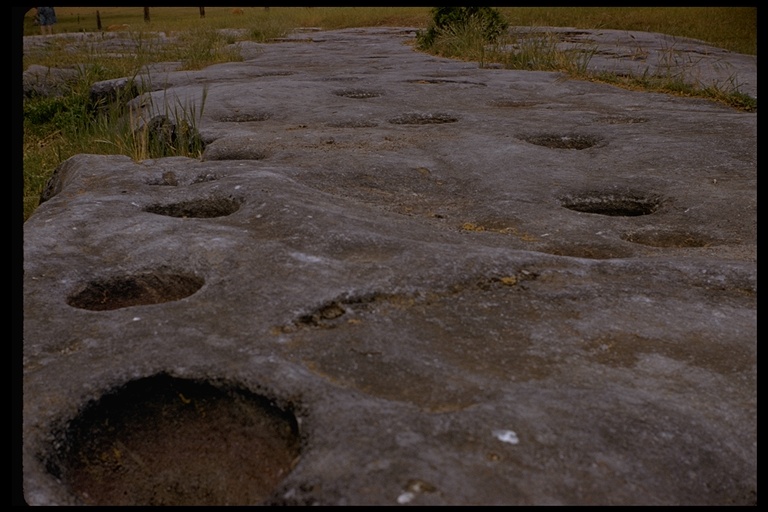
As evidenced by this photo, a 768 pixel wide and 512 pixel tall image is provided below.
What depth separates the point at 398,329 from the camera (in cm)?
178

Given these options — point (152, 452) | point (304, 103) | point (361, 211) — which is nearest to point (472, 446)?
point (152, 452)

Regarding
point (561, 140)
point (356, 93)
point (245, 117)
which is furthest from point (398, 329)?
point (356, 93)

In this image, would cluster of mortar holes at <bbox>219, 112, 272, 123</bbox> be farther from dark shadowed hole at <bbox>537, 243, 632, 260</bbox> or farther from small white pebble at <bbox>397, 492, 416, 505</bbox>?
small white pebble at <bbox>397, 492, 416, 505</bbox>

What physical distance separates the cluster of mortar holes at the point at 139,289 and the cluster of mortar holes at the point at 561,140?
2216mm

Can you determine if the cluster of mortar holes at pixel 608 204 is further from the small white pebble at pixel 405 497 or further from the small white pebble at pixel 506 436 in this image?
the small white pebble at pixel 405 497

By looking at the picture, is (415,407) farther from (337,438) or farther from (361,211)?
(361,211)

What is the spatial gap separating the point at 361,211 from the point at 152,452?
1342 mm

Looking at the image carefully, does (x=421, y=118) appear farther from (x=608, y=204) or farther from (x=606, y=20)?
(x=606, y=20)

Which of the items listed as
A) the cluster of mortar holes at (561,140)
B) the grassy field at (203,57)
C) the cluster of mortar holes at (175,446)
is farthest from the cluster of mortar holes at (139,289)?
the cluster of mortar holes at (561,140)

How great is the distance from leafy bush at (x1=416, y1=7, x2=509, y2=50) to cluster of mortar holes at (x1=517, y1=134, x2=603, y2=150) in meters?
5.63

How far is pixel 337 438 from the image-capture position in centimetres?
132

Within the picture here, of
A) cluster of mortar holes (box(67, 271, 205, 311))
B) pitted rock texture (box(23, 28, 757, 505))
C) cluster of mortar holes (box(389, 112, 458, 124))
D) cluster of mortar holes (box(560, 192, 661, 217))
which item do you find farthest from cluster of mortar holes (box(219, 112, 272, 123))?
cluster of mortar holes (box(67, 271, 205, 311))

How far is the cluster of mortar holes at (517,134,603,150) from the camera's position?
382 cm

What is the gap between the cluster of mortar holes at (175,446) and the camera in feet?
4.75
